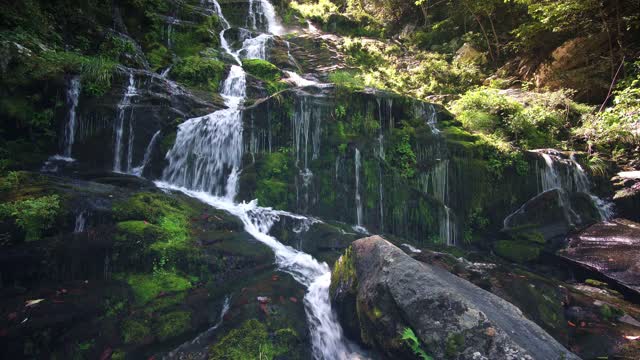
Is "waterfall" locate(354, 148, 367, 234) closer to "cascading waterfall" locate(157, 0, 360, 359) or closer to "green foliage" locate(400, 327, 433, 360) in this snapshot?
"cascading waterfall" locate(157, 0, 360, 359)

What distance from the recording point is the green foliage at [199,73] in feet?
40.4

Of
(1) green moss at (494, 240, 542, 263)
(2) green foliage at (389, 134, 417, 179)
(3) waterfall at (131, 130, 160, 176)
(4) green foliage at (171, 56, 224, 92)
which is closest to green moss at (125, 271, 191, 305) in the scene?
(3) waterfall at (131, 130, 160, 176)

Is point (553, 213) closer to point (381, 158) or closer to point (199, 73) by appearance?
point (381, 158)

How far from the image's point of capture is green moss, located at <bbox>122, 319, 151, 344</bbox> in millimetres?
3919

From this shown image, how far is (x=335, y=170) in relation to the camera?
8.87 meters

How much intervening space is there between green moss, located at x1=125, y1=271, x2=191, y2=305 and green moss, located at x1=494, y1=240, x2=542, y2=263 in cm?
746

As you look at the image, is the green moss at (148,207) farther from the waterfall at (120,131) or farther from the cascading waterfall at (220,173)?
the waterfall at (120,131)

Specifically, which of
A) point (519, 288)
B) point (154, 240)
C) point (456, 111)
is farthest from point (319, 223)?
point (456, 111)

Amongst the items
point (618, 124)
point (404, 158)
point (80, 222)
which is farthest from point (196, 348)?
point (618, 124)

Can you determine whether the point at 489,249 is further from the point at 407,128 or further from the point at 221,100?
the point at 221,100

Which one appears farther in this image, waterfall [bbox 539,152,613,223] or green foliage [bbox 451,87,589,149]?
green foliage [bbox 451,87,589,149]

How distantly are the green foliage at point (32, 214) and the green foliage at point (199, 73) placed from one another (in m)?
8.35

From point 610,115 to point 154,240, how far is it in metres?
14.0

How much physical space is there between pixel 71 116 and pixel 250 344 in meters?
7.73
